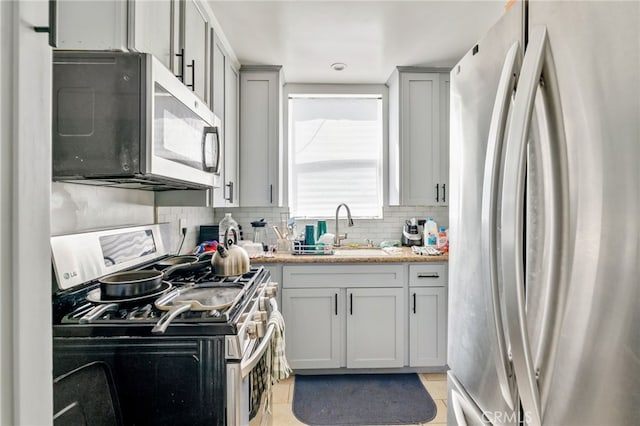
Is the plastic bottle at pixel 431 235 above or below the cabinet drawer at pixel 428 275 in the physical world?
above

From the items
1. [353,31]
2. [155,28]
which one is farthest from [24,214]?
[353,31]

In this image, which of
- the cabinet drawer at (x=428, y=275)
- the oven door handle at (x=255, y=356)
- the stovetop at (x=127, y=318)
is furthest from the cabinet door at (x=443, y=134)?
the stovetop at (x=127, y=318)

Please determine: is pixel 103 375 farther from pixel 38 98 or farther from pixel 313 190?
pixel 313 190

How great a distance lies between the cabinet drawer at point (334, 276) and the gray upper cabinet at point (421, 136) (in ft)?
2.30

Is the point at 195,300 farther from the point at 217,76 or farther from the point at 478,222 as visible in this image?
the point at 217,76

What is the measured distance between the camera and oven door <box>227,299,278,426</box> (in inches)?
40.2

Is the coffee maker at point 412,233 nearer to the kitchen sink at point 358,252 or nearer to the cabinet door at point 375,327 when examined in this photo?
the kitchen sink at point 358,252

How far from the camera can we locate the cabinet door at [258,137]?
105 inches

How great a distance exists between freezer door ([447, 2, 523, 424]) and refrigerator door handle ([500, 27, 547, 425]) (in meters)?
0.06

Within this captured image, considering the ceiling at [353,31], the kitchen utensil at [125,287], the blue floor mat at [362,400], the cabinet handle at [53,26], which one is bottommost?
the blue floor mat at [362,400]

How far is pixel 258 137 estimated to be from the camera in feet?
8.82

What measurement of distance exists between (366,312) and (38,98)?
7.59ft

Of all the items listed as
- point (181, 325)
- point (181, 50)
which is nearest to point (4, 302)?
point (181, 325)

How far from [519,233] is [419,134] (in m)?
2.29
